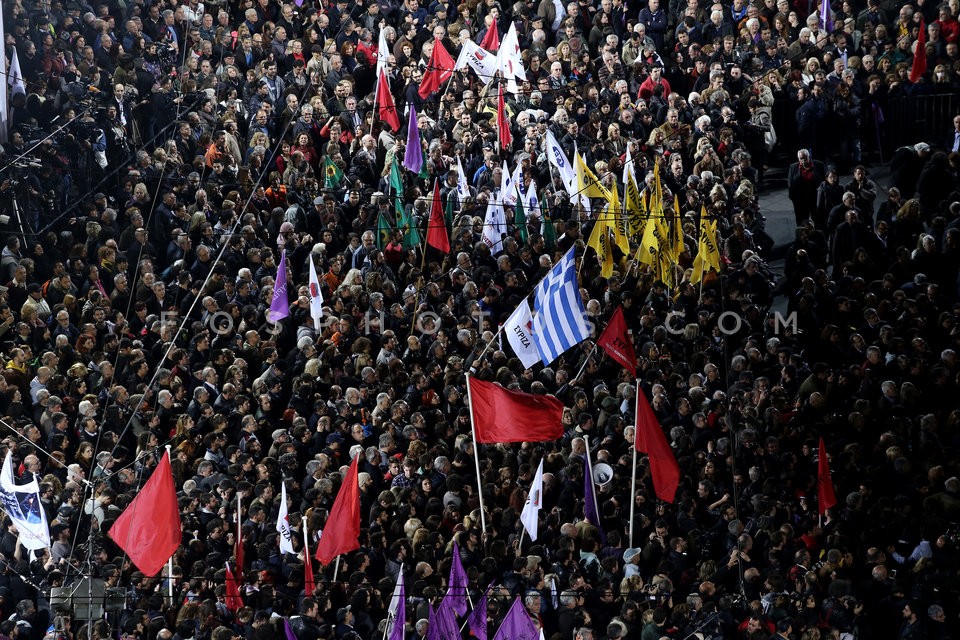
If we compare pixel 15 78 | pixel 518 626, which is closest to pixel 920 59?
pixel 518 626

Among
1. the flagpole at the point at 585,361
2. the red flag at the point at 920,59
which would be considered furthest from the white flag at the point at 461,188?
the red flag at the point at 920,59

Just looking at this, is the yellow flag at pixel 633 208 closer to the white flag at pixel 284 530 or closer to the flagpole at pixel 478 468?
the flagpole at pixel 478 468

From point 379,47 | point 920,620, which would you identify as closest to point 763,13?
point 379,47

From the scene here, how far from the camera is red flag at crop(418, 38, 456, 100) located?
31203mm

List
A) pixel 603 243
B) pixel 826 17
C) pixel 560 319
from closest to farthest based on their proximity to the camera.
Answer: pixel 560 319
pixel 603 243
pixel 826 17

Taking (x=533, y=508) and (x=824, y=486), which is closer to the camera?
(x=533, y=508)

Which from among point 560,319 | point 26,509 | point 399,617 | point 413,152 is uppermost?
point 413,152

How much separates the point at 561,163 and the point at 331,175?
3475mm

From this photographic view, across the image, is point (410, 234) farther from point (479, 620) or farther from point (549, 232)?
point (479, 620)

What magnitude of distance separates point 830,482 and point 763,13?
37.1 feet

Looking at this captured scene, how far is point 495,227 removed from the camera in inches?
1107

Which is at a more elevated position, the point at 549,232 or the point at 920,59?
the point at 920,59

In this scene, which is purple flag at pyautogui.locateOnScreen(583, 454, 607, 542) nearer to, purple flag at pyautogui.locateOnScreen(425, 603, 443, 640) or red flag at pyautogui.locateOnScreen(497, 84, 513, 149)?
purple flag at pyautogui.locateOnScreen(425, 603, 443, 640)

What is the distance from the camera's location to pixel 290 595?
21.9 meters
